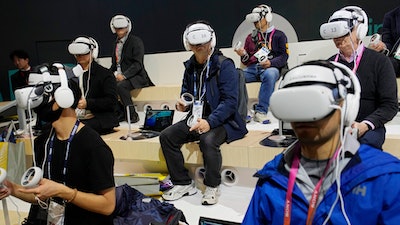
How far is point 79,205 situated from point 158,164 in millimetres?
1997

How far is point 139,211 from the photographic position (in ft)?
6.60

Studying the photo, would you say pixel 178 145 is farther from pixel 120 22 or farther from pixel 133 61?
pixel 120 22

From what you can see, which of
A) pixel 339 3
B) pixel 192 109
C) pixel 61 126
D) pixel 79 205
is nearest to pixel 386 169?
pixel 79 205

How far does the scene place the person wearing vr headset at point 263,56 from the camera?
4.30m

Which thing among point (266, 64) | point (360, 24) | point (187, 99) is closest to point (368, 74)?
point (360, 24)

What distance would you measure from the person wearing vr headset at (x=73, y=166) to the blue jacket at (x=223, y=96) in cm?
138

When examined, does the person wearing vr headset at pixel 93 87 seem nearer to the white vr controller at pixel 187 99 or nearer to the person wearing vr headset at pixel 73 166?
the white vr controller at pixel 187 99

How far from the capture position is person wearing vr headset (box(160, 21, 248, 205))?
2941mm

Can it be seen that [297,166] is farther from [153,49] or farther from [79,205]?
[153,49]


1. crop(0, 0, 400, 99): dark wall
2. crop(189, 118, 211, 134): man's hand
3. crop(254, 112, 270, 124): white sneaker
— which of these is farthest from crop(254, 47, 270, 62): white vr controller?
crop(189, 118, 211, 134): man's hand

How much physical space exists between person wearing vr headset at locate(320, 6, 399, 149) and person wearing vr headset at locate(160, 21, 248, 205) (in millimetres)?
874

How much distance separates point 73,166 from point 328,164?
1.04 metres

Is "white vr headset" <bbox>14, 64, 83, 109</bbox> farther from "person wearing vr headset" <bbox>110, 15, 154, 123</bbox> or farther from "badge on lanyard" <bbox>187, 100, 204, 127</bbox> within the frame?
"person wearing vr headset" <bbox>110, 15, 154, 123</bbox>

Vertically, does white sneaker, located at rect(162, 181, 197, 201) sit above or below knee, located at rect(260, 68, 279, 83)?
below
